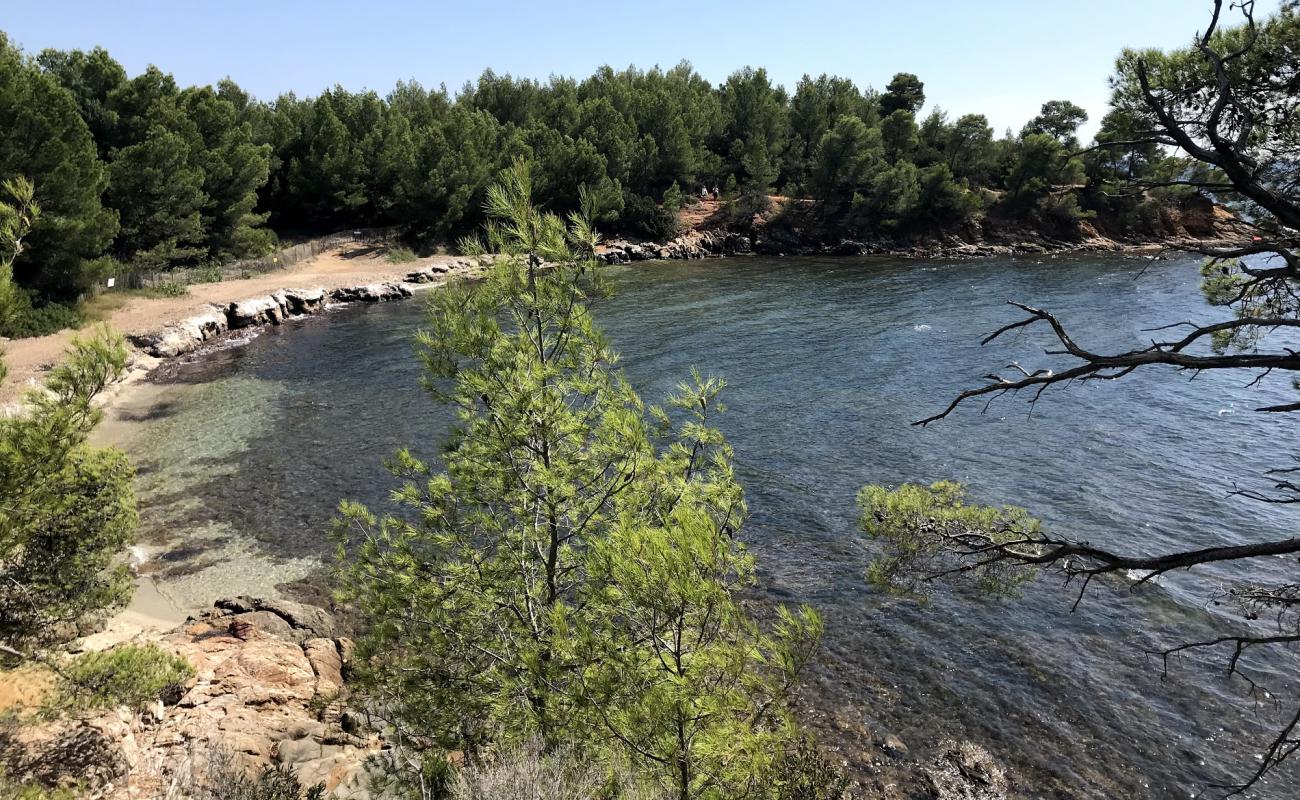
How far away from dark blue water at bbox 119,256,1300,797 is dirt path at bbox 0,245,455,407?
14.0ft

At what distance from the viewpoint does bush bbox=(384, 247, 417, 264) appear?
180 ft

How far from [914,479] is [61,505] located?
16.3 metres

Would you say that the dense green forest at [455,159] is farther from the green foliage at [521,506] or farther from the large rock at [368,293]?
the green foliage at [521,506]

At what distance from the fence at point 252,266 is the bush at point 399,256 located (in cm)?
297

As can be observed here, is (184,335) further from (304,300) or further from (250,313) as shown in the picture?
(304,300)

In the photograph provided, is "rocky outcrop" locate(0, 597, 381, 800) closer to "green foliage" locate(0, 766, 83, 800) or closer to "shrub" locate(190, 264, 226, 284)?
"green foliage" locate(0, 766, 83, 800)

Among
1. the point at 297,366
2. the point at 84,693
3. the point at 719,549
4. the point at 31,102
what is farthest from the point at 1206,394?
the point at 31,102

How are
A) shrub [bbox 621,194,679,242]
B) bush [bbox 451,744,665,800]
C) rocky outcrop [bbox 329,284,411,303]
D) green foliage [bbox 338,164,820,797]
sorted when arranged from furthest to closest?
1. shrub [bbox 621,194,679,242]
2. rocky outcrop [bbox 329,284,411,303]
3. green foliage [bbox 338,164,820,797]
4. bush [bbox 451,744,665,800]

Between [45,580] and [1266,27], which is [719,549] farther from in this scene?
[45,580]

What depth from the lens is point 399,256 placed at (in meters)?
55.3

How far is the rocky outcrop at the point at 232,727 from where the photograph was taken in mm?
7656

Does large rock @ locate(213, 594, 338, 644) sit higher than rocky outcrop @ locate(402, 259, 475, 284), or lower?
lower

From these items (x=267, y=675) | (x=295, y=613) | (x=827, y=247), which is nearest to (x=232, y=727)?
(x=267, y=675)

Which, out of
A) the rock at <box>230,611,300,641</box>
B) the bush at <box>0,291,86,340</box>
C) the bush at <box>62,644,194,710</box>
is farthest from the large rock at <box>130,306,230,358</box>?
the bush at <box>62,644,194,710</box>
